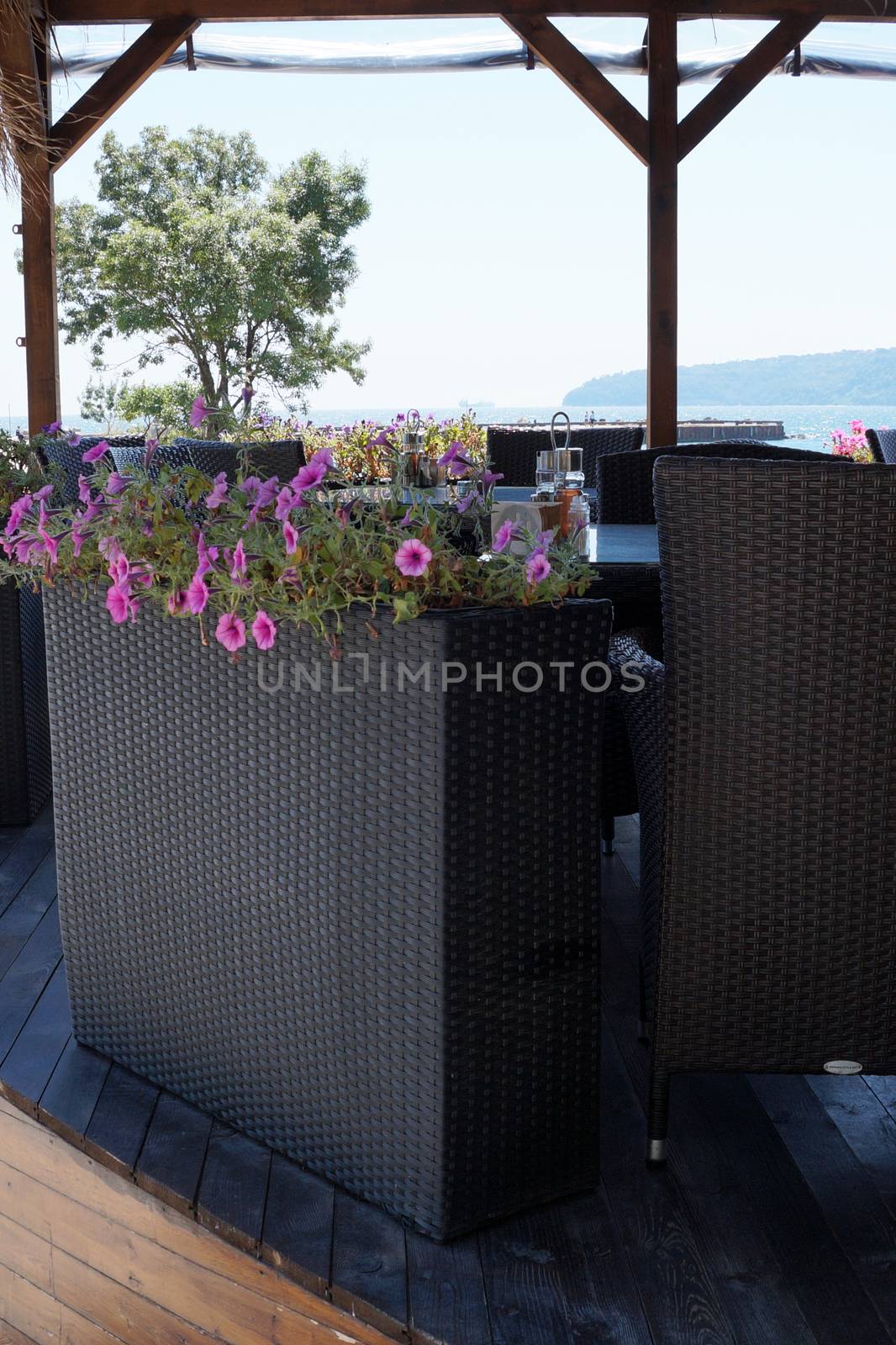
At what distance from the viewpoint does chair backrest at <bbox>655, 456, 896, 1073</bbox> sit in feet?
4.97

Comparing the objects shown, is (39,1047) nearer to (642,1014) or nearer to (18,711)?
(642,1014)

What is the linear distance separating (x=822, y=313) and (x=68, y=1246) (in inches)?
2114

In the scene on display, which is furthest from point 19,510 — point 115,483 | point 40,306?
point 40,306

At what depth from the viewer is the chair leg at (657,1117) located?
5.58ft

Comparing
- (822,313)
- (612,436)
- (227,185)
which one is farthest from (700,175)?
(612,436)

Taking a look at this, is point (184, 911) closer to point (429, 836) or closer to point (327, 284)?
point (429, 836)

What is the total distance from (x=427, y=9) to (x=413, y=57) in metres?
0.98

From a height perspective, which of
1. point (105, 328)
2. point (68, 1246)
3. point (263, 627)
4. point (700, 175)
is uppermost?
point (700, 175)

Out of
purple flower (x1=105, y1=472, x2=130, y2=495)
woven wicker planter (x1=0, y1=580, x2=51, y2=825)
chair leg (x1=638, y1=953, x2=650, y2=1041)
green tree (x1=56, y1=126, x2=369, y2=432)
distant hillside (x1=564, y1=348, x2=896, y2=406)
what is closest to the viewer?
purple flower (x1=105, y1=472, x2=130, y2=495)

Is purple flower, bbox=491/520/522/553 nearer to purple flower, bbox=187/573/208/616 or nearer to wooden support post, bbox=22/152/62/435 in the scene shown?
purple flower, bbox=187/573/208/616

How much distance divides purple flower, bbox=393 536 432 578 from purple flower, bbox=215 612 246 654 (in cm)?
25

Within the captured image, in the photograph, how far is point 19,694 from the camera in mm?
3248

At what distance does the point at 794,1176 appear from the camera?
1.73 metres

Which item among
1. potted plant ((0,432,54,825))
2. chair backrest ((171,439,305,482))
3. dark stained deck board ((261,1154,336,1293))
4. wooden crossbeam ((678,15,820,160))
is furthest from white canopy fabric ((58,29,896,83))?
dark stained deck board ((261,1154,336,1293))
